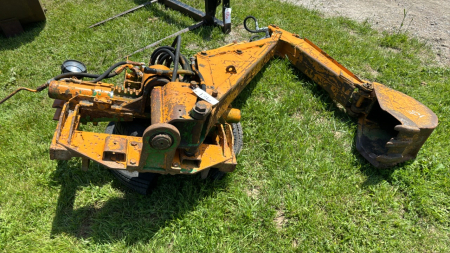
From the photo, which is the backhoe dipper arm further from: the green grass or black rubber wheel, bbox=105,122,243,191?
black rubber wheel, bbox=105,122,243,191

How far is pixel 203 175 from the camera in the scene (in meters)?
2.48

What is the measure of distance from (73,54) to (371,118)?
408cm

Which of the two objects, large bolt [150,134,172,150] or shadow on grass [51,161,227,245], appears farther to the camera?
shadow on grass [51,161,227,245]

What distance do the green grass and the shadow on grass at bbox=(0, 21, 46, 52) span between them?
0.39 metres

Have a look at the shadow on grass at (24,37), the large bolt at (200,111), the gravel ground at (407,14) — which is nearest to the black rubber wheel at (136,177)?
the large bolt at (200,111)

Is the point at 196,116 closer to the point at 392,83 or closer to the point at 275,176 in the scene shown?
the point at 275,176

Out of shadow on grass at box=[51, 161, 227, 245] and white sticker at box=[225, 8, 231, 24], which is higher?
white sticker at box=[225, 8, 231, 24]

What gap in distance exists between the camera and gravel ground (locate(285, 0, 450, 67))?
5273 mm

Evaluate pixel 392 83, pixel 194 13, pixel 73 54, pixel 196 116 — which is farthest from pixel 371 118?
pixel 73 54

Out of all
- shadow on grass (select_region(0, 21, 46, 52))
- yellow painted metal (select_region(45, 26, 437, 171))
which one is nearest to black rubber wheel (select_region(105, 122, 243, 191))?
yellow painted metal (select_region(45, 26, 437, 171))

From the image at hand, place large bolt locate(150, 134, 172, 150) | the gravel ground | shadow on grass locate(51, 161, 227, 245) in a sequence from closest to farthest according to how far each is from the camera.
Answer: large bolt locate(150, 134, 172, 150) → shadow on grass locate(51, 161, 227, 245) → the gravel ground

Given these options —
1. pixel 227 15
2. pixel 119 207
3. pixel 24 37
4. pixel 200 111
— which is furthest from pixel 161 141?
pixel 24 37

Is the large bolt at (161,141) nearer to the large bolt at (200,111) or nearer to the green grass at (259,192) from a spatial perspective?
the large bolt at (200,111)

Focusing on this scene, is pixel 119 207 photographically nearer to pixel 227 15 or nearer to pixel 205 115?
pixel 205 115
